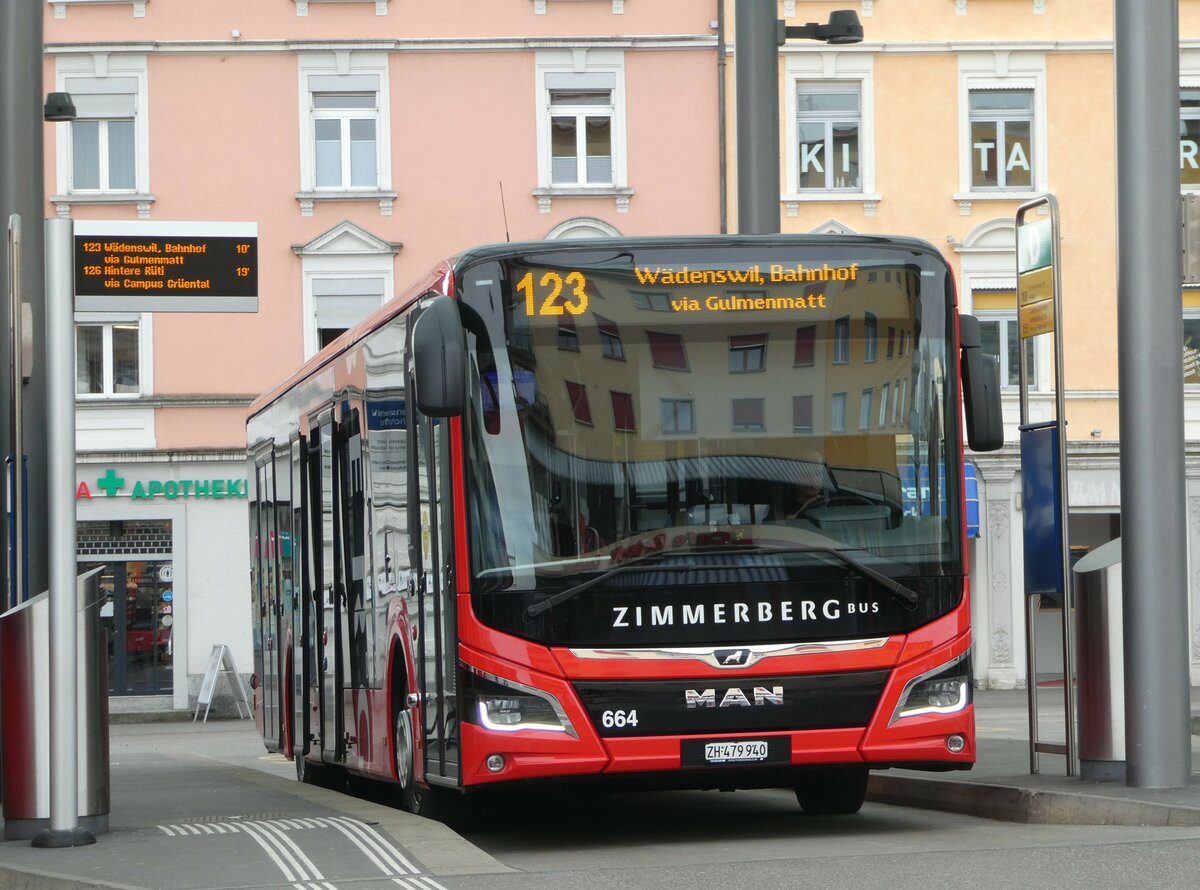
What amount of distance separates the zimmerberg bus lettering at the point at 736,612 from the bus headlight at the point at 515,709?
50cm

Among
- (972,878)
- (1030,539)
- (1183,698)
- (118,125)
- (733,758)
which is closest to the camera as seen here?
(972,878)

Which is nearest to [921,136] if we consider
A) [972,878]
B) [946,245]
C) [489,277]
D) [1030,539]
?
[946,245]

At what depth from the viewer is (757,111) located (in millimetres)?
14961

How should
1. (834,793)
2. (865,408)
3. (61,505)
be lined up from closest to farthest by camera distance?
(61,505) < (865,408) < (834,793)

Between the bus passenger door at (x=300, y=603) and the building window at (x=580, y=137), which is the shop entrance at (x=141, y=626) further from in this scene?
the bus passenger door at (x=300, y=603)

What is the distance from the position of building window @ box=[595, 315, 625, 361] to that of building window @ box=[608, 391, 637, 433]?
0.21 metres

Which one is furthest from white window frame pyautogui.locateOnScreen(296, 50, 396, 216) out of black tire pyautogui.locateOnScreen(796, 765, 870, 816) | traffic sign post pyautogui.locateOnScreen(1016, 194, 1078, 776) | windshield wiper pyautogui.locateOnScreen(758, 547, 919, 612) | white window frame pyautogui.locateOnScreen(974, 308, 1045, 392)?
windshield wiper pyautogui.locateOnScreen(758, 547, 919, 612)

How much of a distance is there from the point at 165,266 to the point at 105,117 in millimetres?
23568

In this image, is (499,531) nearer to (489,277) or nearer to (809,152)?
(489,277)

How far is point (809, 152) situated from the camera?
3491 centimetres

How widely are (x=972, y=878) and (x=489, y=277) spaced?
3.83m

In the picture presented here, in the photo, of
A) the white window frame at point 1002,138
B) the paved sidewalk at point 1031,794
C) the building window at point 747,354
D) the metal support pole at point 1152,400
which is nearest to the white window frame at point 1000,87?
the white window frame at point 1002,138

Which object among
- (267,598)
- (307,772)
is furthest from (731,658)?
(267,598)

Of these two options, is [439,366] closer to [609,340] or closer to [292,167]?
[609,340]
